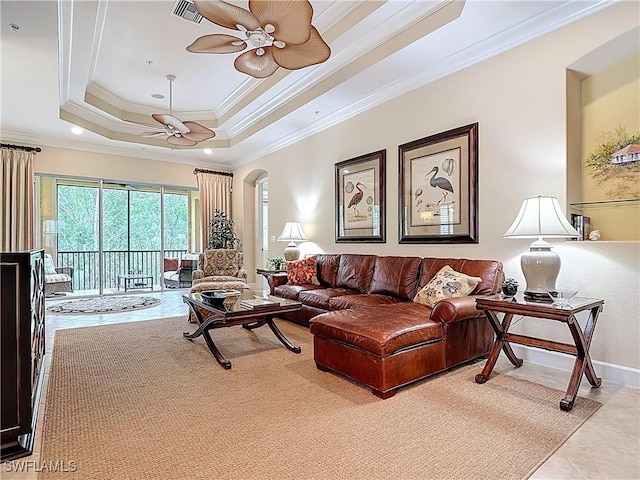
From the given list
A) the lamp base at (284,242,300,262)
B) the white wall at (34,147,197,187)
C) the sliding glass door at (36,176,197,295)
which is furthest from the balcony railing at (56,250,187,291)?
the lamp base at (284,242,300,262)

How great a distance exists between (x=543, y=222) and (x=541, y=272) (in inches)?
14.7

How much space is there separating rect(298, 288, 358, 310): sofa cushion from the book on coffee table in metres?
0.70

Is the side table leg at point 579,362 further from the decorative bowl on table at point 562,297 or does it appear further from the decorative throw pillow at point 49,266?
the decorative throw pillow at point 49,266

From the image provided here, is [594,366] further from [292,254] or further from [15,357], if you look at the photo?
[292,254]

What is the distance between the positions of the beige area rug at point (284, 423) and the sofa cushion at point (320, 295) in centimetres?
99

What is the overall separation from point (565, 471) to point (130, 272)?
26.3 feet

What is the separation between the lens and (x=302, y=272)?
5227 mm

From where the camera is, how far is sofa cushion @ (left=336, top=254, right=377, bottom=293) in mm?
4564

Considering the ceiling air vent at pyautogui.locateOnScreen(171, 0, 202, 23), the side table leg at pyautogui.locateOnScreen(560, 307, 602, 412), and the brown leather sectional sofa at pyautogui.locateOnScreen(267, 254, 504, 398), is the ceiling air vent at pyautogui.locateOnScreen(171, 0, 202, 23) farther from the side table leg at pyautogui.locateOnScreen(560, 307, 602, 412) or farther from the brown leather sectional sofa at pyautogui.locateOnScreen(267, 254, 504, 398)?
the side table leg at pyautogui.locateOnScreen(560, 307, 602, 412)

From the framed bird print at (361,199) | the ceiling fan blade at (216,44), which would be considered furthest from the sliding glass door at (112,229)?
the ceiling fan blade at (216,44)

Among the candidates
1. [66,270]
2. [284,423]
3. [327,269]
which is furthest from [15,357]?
[66,270]

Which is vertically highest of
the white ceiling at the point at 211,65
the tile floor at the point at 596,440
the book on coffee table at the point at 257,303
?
the white ceiling at the point at 211,65

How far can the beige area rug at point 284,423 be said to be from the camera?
5.72ft

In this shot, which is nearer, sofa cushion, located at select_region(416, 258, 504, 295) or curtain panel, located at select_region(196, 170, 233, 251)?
sofa cushion, located at select_region(416, 258, 504, 295)
